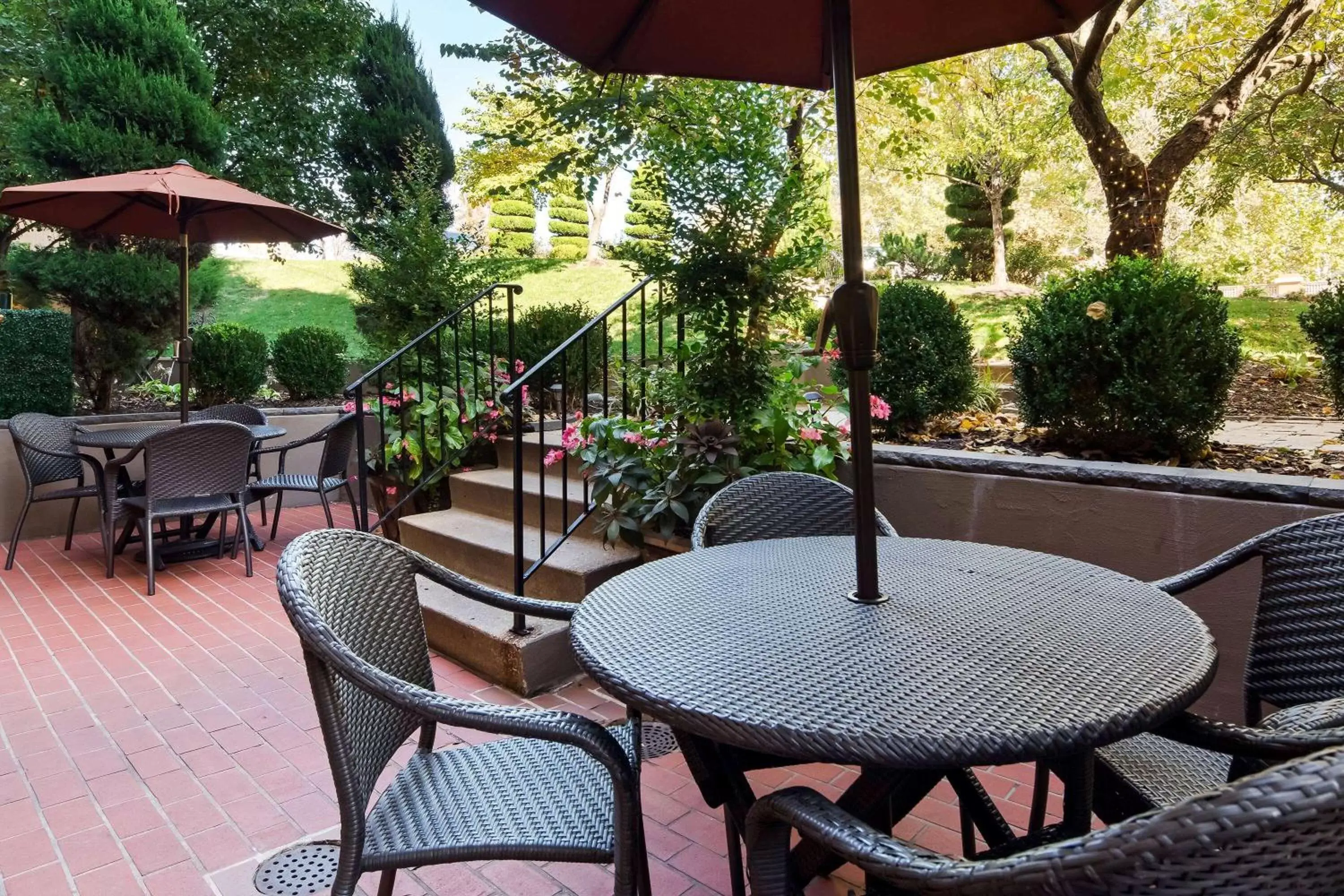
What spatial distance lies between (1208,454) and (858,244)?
2.15 metres

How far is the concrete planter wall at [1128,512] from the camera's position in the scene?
6.48 ft

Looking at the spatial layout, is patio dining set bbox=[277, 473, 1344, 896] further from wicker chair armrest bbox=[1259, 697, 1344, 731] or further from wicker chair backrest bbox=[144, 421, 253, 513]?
wicker chair backrest bbox=[144, 421, 253, 513]

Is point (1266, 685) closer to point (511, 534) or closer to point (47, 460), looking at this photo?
point (511, 534)

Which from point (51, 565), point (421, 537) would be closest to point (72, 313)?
point (51, 565)

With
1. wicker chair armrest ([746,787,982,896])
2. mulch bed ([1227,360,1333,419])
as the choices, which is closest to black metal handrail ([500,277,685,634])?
wicker chair armrest ([746,787,982,896])

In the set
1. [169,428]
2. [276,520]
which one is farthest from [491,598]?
[276,520]

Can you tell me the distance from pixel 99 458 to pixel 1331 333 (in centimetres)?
666

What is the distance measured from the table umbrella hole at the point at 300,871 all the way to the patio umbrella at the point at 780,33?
1349 mm

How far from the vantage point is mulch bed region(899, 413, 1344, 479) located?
8.13ft

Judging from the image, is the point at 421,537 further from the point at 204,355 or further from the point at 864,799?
the point at 204,355

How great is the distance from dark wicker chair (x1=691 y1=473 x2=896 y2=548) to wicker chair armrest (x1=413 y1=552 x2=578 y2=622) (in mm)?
543

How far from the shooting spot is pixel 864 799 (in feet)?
3.45

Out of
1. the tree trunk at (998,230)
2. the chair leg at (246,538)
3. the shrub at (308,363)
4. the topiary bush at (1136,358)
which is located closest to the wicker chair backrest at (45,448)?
the chair leg at (246,538)

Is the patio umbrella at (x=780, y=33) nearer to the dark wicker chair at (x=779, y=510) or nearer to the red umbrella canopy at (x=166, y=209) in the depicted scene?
the dark wicker chair at (x=779, y=510)
